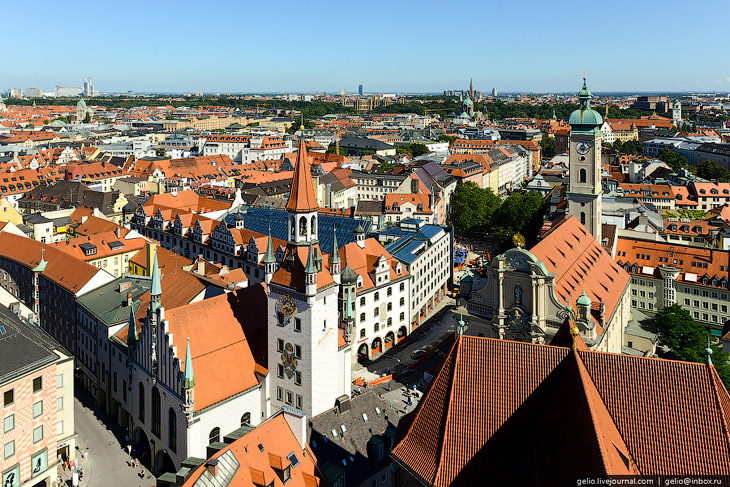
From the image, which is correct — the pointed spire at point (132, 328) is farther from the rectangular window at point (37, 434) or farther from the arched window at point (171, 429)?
the rectangular window at point (37, 434)

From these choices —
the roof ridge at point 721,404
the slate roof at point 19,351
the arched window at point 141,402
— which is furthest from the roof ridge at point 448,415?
the arched window at point 141,402

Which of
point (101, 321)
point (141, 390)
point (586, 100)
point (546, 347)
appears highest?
point (586, 100)

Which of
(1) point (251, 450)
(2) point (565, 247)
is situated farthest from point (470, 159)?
(1) point (251, 450)

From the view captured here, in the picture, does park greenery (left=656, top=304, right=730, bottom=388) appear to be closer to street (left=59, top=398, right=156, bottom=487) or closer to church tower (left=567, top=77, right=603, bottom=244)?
church tower (left=567, top=77, right=603, bottom=244)

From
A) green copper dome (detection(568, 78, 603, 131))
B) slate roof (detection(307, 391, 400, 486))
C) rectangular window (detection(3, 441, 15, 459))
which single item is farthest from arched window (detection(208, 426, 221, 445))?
green copper dome (detection(568, 78, 603, 131))

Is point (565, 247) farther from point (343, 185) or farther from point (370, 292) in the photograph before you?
point (343, 185)

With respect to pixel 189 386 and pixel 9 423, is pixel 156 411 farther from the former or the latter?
pixel 9 423

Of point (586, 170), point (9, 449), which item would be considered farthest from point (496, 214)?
point (9, 449)
